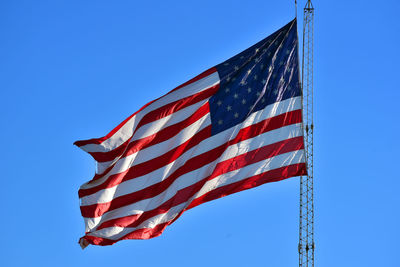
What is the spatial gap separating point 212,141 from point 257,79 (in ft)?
10.2

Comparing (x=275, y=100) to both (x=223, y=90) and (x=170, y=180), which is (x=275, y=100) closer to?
(x=223, y=90)

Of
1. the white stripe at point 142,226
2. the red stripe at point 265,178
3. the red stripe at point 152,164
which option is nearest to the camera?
the red stripe at point 265,178

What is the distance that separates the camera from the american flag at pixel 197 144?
32.8m

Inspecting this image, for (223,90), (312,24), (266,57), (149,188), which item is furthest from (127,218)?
(312,24)

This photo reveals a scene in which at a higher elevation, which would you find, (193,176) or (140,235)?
(193,176)

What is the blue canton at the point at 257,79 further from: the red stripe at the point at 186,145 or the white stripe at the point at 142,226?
the white stripe at the point at 142,226

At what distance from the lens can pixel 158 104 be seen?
3406 cm

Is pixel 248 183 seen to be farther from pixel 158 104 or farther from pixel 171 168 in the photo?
pixel 158 104

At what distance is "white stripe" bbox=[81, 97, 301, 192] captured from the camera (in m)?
33.2

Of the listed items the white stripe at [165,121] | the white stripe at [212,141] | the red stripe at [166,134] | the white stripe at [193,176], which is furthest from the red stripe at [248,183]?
the white stripe at [165,121]

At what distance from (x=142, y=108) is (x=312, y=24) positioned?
25.3ft

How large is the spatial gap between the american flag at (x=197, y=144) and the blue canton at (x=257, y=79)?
0.13ft

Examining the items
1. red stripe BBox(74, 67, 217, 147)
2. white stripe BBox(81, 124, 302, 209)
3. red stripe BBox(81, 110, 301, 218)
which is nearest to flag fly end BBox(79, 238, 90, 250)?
red stripe BBox(81, 110, 301, 218)

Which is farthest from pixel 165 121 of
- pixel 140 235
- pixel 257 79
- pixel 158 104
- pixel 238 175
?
pixel 140 235
